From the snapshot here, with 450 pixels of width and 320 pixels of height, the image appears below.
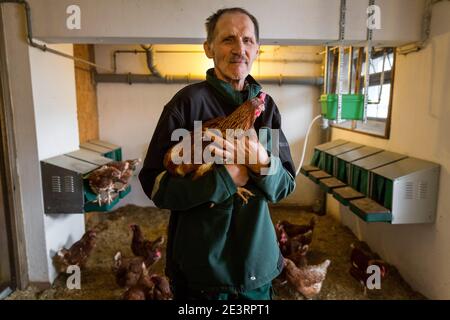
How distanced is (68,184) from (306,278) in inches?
70.0

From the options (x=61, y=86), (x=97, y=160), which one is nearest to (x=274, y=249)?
(x=97, y=160)

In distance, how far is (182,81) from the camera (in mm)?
3824

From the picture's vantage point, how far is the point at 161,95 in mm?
3959

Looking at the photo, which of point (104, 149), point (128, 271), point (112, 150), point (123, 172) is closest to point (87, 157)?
point (123, 172)

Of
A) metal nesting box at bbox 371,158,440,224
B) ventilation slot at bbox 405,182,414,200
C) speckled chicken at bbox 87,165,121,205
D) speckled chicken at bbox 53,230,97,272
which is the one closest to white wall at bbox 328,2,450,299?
metal nesting box at bbox 371,158,440,224

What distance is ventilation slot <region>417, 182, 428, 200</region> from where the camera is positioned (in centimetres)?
196

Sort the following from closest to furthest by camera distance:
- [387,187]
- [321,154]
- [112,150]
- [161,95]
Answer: [387,187]
[321,154]
[112,150]
[161,95]

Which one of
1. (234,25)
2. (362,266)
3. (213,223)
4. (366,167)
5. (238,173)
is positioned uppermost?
(234,25)

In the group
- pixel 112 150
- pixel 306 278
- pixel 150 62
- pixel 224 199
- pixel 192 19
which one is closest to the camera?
pixel 224 199

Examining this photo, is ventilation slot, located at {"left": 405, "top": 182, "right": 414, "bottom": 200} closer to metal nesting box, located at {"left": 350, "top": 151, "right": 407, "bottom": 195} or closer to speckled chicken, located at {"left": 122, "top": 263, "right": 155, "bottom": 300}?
metal nesting box, located at {"left": 350, "top": 151, "right": 407, "bottom": 195}

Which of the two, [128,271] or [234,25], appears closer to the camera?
[234,25]

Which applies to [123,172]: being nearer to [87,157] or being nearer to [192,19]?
[87,157]

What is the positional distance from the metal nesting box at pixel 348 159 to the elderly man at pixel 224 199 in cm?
204

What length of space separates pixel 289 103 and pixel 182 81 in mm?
1388
